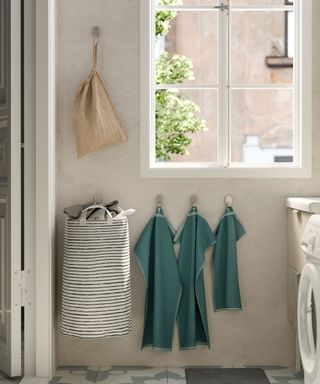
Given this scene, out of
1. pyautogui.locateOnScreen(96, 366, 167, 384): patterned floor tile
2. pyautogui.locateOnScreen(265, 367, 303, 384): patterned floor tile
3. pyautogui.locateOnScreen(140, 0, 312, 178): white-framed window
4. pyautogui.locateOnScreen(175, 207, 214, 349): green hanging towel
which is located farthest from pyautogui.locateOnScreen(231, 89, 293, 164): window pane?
pyautogui.locateOnScreen(96, 366, 167, 384): patterned floor tile

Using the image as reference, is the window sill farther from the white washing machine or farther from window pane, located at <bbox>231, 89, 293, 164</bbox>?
window pane, located at <bbox>231, 89, 293, 164</bbox>

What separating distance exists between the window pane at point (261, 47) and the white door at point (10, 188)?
10029 millimetres

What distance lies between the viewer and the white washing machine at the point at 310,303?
2291mm

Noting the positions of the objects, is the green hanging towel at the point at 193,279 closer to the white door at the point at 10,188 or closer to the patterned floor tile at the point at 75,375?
the patterned floor tile at the point at 75,375

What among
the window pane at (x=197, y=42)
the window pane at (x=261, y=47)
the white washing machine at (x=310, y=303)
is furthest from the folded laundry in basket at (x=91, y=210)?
the window pane at (x=261, y=47)

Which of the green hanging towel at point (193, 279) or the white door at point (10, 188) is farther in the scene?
the green hanging towel at point (193, 279)

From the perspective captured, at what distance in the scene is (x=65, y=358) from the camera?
3.20 metres

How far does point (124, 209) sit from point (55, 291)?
1.77ft

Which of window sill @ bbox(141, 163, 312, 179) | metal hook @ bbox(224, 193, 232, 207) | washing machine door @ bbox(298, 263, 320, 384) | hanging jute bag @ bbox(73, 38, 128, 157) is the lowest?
washing machine door @ bbox(298, 263, 320, 384)

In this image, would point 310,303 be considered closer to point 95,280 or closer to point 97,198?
point 95,280

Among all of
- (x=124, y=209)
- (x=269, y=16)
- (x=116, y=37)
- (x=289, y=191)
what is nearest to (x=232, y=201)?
(x=289, y=191)

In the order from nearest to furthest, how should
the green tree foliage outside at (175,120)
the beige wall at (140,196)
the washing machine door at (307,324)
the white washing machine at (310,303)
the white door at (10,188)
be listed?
the white washing machine at (310,303) → the washing machine door at (307,324) → the white door at (10,188) → the beige wall at (140,196) → the green tree foliage outside at (175,120)

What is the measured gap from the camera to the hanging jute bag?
3.06 metres

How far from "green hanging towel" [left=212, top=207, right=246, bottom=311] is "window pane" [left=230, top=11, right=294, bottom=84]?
380 inches
